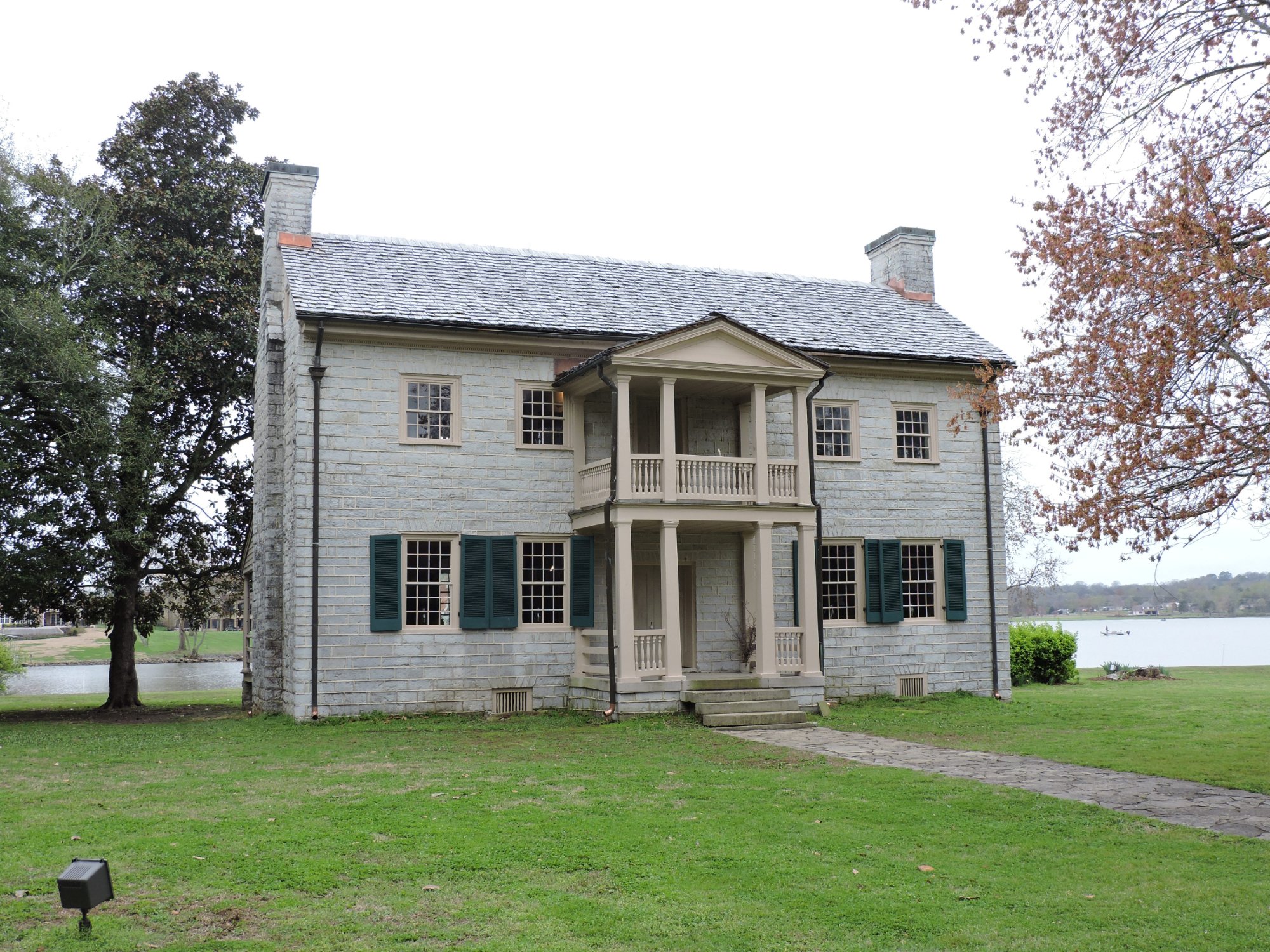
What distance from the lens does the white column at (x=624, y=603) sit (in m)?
16.6

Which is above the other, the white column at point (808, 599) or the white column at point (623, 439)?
the white column at point (623, 439)

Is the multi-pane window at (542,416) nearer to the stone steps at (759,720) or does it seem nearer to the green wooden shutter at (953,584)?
the stone steps at (759,720)

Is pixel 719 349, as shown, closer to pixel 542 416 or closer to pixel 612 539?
pixel 542 416

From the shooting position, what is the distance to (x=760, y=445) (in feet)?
57.9

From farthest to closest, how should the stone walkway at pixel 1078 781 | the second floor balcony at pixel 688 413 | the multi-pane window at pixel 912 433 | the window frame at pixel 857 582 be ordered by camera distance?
the multi-pane window at pixel 912 433, the window frame at pixel 857 582, the second floor balcony at pixel 688 413, the stone walkway at pixel 1078 781

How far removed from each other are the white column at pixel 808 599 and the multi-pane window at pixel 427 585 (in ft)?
19.0

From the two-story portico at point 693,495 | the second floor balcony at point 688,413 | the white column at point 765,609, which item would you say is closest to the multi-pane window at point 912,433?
the two-story portico at point 693,495

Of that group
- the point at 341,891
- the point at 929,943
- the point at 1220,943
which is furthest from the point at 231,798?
the point at 1220,943

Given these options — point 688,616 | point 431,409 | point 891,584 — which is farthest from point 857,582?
point 431,409

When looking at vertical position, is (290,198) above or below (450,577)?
above

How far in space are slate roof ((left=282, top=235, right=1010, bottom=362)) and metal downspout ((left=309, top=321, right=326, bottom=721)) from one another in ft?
2.66

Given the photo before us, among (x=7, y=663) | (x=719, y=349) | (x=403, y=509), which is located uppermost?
(x=719, y=349)

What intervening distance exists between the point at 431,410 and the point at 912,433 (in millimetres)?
9148

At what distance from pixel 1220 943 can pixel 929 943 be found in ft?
5.11
